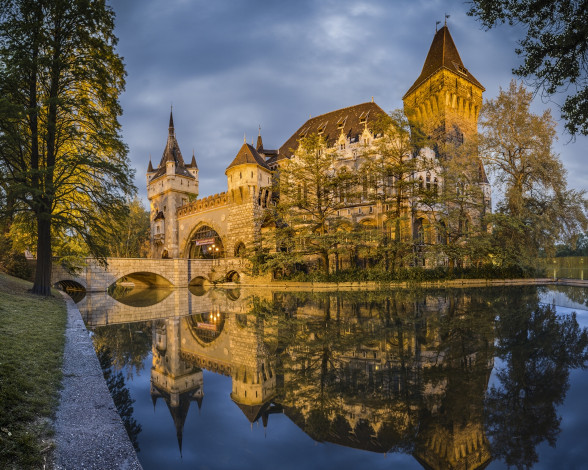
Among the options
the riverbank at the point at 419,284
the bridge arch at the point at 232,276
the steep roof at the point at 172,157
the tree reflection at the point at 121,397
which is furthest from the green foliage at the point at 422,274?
the steep roof at the point at 172,157

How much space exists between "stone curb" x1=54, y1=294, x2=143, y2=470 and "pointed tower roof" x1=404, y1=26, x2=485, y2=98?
3740 centimetres

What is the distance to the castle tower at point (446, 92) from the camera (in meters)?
31.8

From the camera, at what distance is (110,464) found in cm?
197

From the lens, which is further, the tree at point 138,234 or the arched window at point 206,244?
the tree at point 138,234

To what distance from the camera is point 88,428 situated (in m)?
2.40

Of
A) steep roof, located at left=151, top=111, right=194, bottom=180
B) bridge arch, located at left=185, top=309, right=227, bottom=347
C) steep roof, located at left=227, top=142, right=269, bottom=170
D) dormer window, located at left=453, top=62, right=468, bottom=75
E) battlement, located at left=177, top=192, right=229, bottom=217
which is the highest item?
dormer window, located at left=453, top=62, right=468, bottom=75

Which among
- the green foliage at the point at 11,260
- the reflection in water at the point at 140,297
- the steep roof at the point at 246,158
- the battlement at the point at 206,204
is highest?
the steep roof at the point at 246,158

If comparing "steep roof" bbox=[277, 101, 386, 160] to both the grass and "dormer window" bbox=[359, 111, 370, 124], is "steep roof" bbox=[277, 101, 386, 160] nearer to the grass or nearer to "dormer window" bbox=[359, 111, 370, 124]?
"dormer window" bbox=[359, 111, 370, 124]

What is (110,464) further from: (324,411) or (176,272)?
(176,272)

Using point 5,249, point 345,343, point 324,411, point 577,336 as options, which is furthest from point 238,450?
point 5,249

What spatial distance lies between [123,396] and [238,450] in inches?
75.8

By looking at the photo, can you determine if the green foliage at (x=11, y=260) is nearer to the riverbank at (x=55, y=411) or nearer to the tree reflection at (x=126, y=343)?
the tree reflection at (x=126, y=343)

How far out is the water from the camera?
2.43 metres

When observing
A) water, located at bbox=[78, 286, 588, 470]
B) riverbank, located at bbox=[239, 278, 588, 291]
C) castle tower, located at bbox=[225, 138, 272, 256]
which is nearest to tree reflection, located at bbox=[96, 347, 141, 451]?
water, located at bbox=[78, 286, 588, 470]
